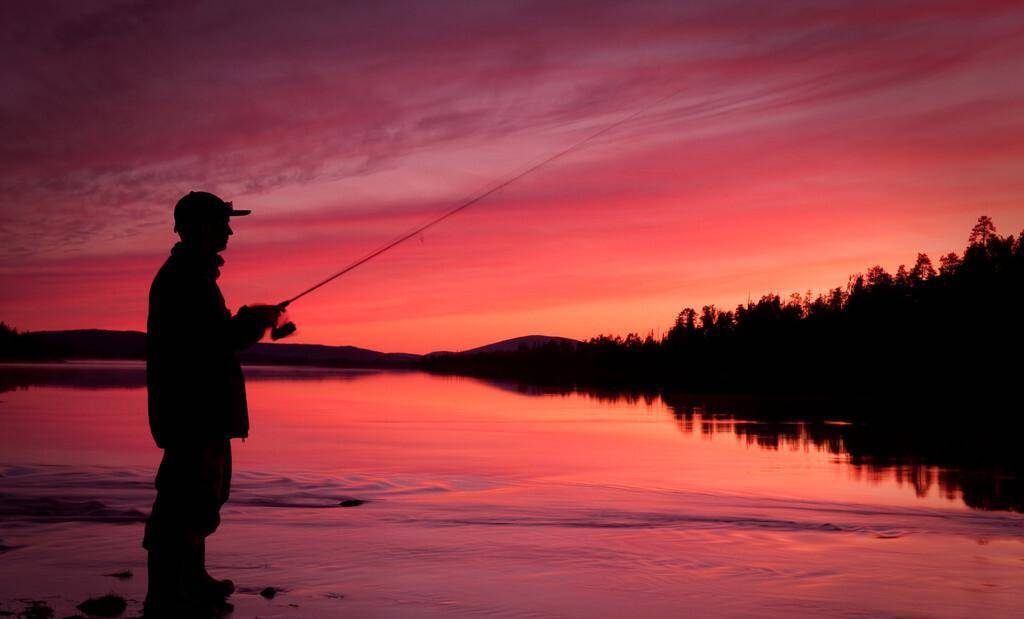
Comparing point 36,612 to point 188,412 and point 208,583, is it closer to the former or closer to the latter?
point 208,583

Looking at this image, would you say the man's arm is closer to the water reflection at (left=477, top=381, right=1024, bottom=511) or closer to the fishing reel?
the fishing reel

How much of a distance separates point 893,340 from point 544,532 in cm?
6864

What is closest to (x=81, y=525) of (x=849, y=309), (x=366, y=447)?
(x=366, y=447)

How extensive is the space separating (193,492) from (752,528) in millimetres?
5457

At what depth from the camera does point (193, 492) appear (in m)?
4.87

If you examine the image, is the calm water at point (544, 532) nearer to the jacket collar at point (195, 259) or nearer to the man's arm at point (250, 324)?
the man's arm at point (250, 324)

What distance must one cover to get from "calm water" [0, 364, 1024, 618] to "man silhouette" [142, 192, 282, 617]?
454 millimetres

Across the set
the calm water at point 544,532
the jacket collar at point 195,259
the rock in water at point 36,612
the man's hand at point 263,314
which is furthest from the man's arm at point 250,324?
the rock in water at point 36,612

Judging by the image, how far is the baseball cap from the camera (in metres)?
5.06

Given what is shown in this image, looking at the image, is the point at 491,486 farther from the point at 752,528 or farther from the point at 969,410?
the point at 969,410

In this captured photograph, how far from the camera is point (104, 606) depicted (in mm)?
4953

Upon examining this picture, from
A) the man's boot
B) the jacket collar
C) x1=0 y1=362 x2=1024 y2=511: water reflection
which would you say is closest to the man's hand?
the jacket collar

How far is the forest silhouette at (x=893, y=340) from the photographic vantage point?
57.2 meters

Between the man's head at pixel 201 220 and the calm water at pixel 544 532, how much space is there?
2092mm
